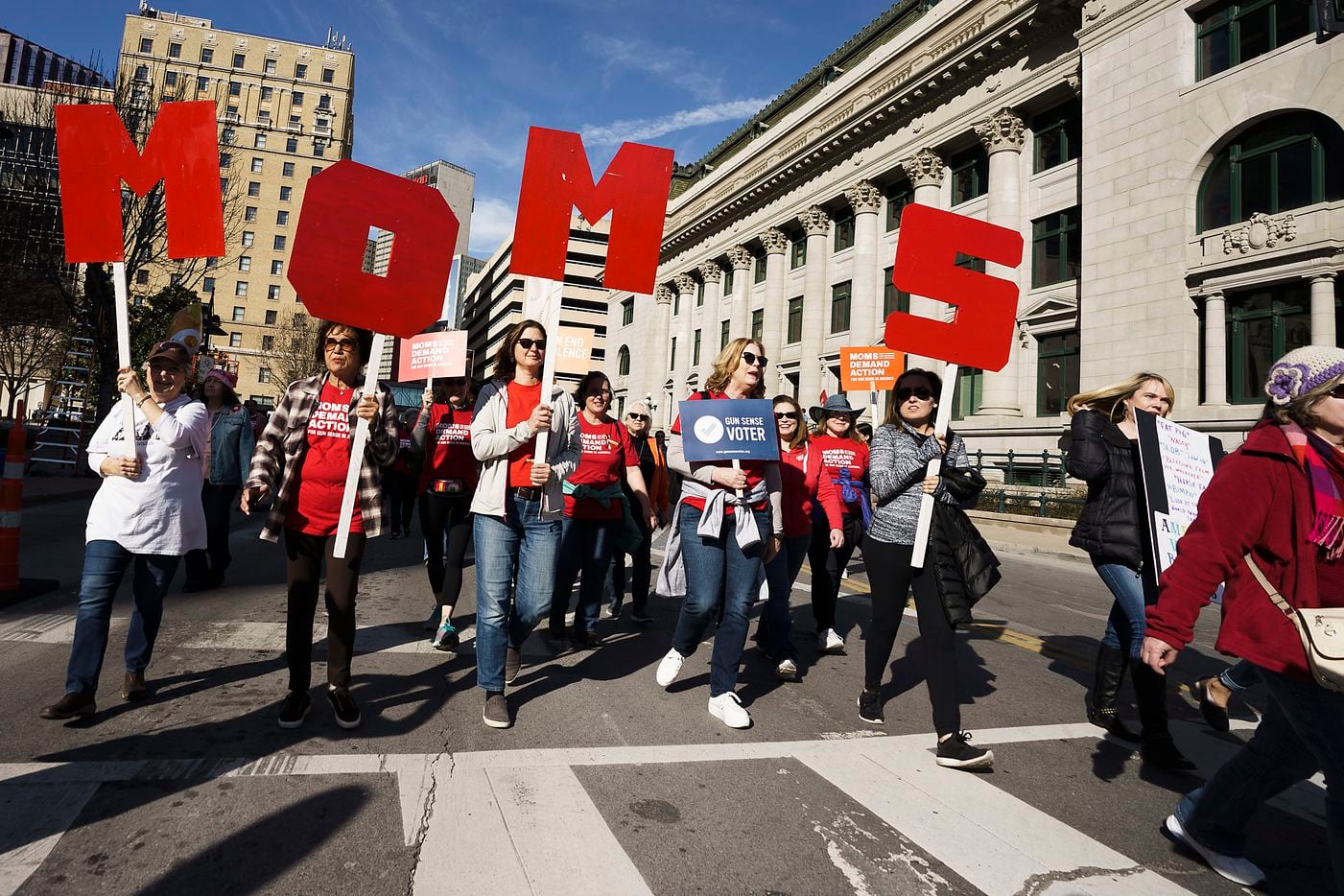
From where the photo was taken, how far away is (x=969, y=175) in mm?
29828

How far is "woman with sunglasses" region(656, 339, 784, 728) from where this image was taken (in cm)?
424

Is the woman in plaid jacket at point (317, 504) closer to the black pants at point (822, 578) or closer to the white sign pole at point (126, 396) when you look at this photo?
the white sign pole at point (126, 396)

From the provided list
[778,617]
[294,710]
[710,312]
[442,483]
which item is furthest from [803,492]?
[710,312]

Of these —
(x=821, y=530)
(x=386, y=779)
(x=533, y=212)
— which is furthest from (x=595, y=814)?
(x=821, y=530)

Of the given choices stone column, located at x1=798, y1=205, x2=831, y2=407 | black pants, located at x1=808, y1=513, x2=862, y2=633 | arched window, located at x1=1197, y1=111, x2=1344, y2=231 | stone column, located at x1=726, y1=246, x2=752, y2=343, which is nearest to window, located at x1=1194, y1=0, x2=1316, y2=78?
arched window, located at x1=1197, y1=111, x2=1344, y2=231

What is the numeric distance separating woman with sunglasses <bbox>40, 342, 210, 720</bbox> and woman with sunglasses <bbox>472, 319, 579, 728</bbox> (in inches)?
59.1

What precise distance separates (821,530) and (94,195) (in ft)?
17.5

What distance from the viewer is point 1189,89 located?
800 inches

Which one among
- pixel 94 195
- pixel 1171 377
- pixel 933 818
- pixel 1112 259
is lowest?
pixel 933 818

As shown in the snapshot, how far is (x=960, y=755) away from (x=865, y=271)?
1270 inches

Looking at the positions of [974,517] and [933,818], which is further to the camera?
[974,517]

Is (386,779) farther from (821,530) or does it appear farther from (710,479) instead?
(821,530)

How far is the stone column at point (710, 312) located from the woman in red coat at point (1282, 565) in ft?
146

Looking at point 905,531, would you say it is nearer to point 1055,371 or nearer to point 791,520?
point 791,520
